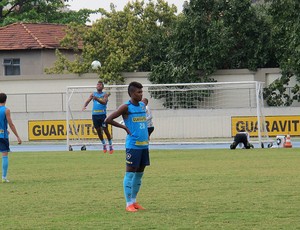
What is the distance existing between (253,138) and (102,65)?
49.3ft

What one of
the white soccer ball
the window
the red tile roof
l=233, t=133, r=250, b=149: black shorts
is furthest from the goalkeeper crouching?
the window

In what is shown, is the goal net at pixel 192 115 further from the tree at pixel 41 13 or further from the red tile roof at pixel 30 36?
the tree at pixel 41 13

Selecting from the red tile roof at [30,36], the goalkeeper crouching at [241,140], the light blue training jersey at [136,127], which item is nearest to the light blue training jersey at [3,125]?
the light blue training jersey at [136,127]

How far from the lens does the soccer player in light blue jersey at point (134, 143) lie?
12844 millimetres

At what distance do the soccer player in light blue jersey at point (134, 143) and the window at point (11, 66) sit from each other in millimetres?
40044

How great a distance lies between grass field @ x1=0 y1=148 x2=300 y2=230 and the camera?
11.5 metres

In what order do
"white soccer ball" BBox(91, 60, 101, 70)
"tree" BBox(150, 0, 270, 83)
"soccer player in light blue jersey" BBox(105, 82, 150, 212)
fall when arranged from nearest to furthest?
"soccer player in light blue jersey" BBox(105, 82, 150, 212), "tree" BBox(150, 0, 270, 83), "white soccer ball" BBox(91, 60, 101, 70)

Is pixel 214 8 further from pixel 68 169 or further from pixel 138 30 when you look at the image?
pixel 68 169

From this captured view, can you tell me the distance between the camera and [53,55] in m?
52.3

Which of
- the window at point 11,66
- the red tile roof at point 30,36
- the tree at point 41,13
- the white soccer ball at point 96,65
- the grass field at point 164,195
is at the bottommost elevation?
the grass field at point 164,195

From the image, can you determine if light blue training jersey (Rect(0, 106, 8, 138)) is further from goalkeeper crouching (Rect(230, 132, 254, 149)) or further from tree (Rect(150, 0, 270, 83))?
tree (Rect(150, 0, 270, 83))

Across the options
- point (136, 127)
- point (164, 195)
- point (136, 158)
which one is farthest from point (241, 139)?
point (136, 158)

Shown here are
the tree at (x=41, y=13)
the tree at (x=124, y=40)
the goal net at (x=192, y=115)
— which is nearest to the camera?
the goal net at (x=192, y=115)

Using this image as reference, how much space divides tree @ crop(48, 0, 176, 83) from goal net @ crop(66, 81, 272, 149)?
6630 millimetres
